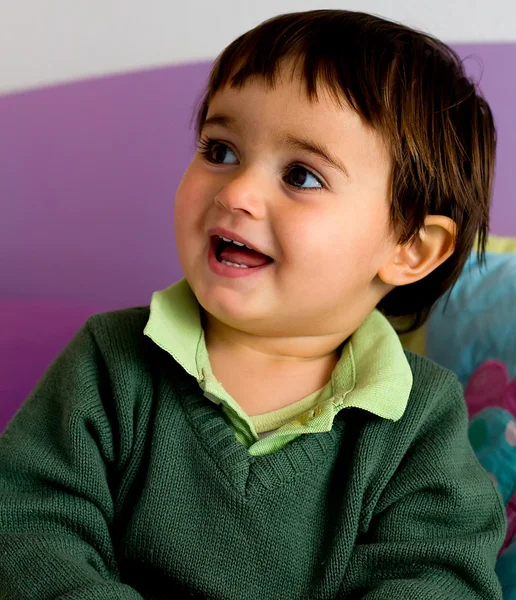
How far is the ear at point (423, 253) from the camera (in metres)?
0.99

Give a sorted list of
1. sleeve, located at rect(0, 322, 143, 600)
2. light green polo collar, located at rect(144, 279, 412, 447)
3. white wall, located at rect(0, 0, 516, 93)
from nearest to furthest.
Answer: sleeve, located at rect(0, 322, 143, 600) < light green polo collar, located at rect(144, 279, 412, 447) < white wall, located at rect(0, 0, 516, 93)

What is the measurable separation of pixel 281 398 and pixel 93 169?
68cm

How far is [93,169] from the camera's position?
148cm

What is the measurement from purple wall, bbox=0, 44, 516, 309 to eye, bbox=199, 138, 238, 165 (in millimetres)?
529

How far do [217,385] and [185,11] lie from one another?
785 millimetres

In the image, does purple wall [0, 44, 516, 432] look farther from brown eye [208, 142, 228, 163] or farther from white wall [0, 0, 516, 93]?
brown eye [208, 142, 228, 163]

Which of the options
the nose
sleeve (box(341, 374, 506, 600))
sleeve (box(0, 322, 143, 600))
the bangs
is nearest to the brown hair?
the bangs

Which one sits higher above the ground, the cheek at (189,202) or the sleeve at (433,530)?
the cheek at (189,202)

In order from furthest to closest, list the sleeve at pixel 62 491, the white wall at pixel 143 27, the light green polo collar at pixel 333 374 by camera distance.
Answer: the white wall at pixel 143 27
the light green polo collar at pixel 333 374
the sleeve at pixel 62 491

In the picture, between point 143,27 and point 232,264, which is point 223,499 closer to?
point 232,264

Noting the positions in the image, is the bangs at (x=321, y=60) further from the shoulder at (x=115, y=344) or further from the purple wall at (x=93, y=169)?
the purple wall at (x=93, y=169)

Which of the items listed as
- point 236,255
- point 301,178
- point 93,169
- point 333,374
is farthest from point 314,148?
point 93,169

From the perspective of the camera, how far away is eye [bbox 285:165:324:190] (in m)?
0.90

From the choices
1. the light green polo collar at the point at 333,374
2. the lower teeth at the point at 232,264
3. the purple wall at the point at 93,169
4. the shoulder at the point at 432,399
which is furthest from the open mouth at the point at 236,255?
the purple wall at the point at 93,169
